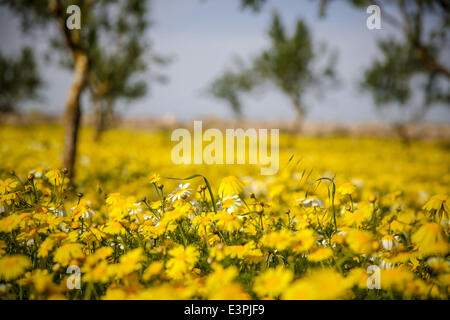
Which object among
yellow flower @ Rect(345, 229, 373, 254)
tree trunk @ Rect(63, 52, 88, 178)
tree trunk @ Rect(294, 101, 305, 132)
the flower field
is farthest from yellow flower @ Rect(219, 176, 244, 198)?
tree trunk @ Rect(294, 101, 305, 132)

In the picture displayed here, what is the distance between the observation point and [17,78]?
27.9 m

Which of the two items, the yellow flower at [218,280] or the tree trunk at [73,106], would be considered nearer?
the yellow flower at [218,280]

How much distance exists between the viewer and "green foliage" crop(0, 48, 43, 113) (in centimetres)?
2745

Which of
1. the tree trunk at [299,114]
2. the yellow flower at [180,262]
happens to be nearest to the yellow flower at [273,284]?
the yellow flower at [180,262]

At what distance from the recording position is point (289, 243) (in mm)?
1516

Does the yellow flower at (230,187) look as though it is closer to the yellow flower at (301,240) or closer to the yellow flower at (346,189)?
the yellow flower at (301,240)

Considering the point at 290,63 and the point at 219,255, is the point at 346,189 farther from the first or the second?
the point at 290,63

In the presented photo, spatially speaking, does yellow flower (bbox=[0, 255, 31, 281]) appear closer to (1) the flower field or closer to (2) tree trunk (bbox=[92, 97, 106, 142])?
(1) the flower field

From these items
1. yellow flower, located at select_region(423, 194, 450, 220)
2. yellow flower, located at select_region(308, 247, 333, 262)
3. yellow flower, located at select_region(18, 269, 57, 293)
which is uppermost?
yellow flower, located at select_region(423, 194, 450, 220)

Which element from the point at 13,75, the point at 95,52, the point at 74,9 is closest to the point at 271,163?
the point at 74,9

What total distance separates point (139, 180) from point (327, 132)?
27234mm

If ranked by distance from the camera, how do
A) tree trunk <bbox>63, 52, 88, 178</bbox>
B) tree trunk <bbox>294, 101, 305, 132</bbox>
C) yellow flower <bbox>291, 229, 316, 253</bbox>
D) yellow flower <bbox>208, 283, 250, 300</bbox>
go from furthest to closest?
1. tree trunk <bbox>294, 101, 305, 132</bbox>
2. tree trunk <bbox>63, 52, 88, 178</bbox>
3. yellow flower <bbox>291, 229, 316, 253</bbox>
4. yellow flower <bbox>208, 283, 250, 300</bbox>

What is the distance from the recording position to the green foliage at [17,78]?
27453mm
